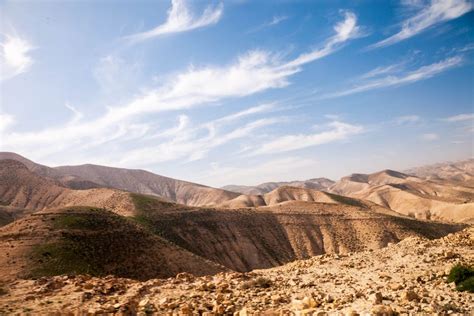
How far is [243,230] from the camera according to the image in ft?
212

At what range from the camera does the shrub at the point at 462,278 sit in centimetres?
1412

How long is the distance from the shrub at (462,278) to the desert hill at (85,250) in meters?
20.6

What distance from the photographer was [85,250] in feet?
99.9

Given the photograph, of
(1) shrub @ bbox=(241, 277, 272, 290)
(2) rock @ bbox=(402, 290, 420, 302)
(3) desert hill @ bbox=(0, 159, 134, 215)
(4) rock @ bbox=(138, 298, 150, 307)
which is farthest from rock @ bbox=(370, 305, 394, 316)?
(3) desert hill @ bbox=(0, 159, 134, 215)

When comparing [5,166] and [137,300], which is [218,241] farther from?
[5,166]

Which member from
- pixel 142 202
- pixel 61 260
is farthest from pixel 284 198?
pixel 61 260

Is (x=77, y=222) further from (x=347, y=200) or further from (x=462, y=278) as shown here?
(x=347, y=200)

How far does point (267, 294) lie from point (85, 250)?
848 inches

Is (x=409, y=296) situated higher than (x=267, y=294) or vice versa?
(x=267, y=294)

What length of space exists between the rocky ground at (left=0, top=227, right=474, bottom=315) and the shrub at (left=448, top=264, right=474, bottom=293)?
317 millimetres

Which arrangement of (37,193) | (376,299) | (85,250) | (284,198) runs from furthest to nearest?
(284,198) < (37,193) < (85,250) < (376,299)

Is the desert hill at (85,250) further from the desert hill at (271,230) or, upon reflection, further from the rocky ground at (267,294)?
the desert hill at (271,230)

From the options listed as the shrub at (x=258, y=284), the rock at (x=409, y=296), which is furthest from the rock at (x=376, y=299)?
the shrub at (x=258, y=284)

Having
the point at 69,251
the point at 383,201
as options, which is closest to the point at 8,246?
the point at 69,251
